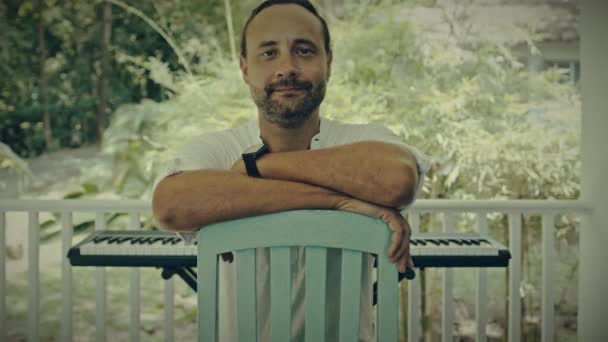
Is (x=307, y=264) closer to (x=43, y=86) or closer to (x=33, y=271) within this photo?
(x=33, y=271)

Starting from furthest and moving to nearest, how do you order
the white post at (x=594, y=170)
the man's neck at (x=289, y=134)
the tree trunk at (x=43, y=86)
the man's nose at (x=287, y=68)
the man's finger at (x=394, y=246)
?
the tree trunk at (x=43, y=86) → the white post at (x=594, y=170) → the man's neck at (x=289, y=134) → the man's nose at (x=287, y=68) → the man's finger at (x=394, y=246)

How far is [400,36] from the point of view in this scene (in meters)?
3.92

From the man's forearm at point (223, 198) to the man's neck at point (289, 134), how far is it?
40 cm

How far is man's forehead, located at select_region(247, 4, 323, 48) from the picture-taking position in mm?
1258

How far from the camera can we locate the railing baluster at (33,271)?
82.7 inches

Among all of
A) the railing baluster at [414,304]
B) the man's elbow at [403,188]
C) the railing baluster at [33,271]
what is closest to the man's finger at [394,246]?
the man's elbow at [403,188]

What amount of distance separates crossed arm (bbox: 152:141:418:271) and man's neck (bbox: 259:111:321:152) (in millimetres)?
380

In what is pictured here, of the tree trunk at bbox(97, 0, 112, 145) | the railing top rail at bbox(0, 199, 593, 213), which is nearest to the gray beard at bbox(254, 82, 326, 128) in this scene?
the railing top rail at bbox(0, 199, 593, 213)

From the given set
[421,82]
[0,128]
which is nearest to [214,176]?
[421,82]

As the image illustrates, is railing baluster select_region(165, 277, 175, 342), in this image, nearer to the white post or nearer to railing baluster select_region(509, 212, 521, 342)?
railing baluster select_region(509, 212, 521, 342)

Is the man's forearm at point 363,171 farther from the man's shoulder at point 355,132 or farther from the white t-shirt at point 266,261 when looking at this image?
the man's shoulder at point 355,132

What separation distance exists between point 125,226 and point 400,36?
2.85 m

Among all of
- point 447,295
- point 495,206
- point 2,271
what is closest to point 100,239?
point 2,271

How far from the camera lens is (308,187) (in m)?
0.96
